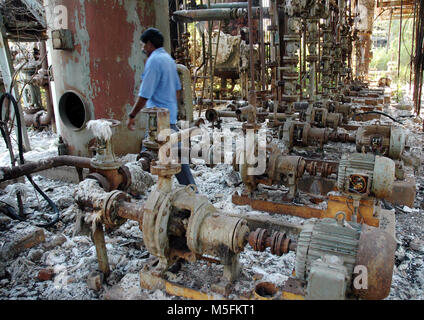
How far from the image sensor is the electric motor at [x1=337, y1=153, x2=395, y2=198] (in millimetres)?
2465

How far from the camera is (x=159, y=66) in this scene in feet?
10.8

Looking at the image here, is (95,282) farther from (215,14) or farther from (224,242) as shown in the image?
(215,14)

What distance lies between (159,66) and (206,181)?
5.12ft

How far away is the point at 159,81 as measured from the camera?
3.36 meters

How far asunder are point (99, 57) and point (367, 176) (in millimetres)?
3389

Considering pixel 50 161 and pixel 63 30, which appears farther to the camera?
pixel 63 30

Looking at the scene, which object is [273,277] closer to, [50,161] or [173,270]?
[173,270]

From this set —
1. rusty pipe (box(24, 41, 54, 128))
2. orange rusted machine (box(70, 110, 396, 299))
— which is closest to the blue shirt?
orange rusted machine (box(70, 110, 396, 299))

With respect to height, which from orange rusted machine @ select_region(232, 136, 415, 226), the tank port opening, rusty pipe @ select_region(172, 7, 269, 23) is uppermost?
rusty pipe @ select_region(172, 7, 269, 23)

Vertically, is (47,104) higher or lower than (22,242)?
higher

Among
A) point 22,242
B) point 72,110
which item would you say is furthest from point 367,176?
point 72,110

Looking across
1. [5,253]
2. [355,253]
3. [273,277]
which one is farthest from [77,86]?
[355,253]

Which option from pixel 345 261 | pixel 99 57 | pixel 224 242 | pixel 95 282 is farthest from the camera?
pixel 99 57

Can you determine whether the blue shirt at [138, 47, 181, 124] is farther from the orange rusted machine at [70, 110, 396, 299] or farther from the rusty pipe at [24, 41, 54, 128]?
the rusty pipe at [24, 41, 54, 128]
